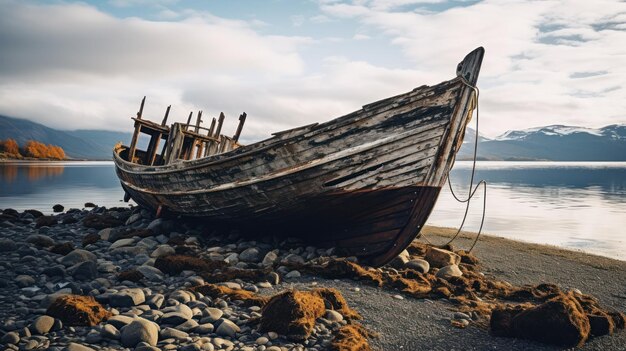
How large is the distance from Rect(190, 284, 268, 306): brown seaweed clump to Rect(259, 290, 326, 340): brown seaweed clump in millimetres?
799

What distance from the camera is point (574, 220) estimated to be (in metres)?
22.7

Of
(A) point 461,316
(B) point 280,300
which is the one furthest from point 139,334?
(A) point 461,316

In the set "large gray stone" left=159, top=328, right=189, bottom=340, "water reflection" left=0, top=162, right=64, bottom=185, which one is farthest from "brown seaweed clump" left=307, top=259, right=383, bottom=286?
"water reflection" left=0, top=162, right=64, bottom=185

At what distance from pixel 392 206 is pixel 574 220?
20103 mm

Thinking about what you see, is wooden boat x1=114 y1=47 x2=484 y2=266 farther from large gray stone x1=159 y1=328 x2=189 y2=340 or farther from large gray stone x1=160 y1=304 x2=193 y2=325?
large gray stone x1=159 y1=328 x2=189 y2=340

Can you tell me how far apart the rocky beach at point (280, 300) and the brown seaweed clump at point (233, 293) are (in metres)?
0.02

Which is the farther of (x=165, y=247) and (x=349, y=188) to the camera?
(x=165, y=247)

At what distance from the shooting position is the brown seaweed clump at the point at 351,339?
4434mm

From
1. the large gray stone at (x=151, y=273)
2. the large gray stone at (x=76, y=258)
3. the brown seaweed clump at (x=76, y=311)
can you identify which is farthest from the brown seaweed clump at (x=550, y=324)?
the large gray stone at (x=76, y=258)

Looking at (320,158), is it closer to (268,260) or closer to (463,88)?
(268,260)

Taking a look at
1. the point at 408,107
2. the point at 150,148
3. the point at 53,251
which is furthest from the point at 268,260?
the point at 150,148

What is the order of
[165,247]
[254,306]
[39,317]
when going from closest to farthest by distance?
[39,317], [254,306], [165,247]

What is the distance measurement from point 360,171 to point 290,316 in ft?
11.7

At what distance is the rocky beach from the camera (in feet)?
15.2
